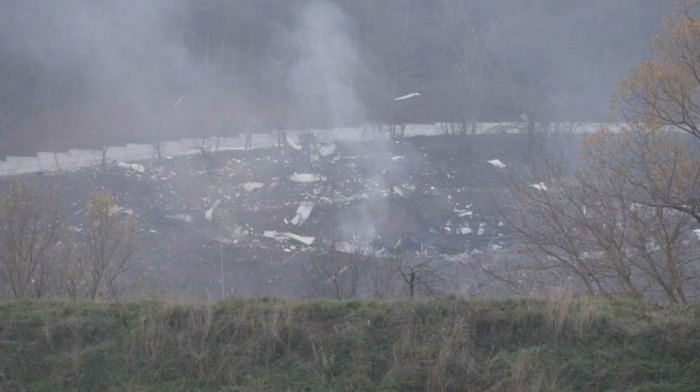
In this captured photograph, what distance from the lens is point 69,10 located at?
30.5 metres

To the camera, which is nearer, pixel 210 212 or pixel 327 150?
pixel 210 212

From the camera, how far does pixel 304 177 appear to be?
22906 mm

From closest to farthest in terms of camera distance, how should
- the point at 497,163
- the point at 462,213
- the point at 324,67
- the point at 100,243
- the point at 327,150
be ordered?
the point at 100,243, the point at 462,213, the point at 327,150, the point at 497,163, the point at 324,67

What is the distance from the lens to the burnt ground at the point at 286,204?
16.4 metres

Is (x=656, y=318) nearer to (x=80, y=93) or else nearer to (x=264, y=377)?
(x=264, y=377)

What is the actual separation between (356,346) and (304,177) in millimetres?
18037

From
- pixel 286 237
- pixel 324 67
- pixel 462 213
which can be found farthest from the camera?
pixel 324 67

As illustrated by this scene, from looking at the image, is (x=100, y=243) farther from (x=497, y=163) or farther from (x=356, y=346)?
(x=497, y=163)

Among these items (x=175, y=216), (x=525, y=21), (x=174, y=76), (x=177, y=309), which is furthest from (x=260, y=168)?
(x=525, y=21)

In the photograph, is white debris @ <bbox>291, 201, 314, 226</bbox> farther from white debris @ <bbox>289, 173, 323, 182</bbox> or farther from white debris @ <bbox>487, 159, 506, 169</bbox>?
white debris @ <bbox>487, 159, 506, 169</bbox>

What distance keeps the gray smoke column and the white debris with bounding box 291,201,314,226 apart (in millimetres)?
8255

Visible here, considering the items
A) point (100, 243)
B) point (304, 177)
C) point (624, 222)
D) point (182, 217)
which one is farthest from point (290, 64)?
point (624, 222)

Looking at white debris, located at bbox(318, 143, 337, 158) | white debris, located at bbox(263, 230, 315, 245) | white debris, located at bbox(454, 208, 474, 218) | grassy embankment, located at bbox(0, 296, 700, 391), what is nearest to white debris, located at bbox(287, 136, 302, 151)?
white debris, located at bbox(318, 143, 337, 158)

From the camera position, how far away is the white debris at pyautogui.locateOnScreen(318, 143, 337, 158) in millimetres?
A: 25031
